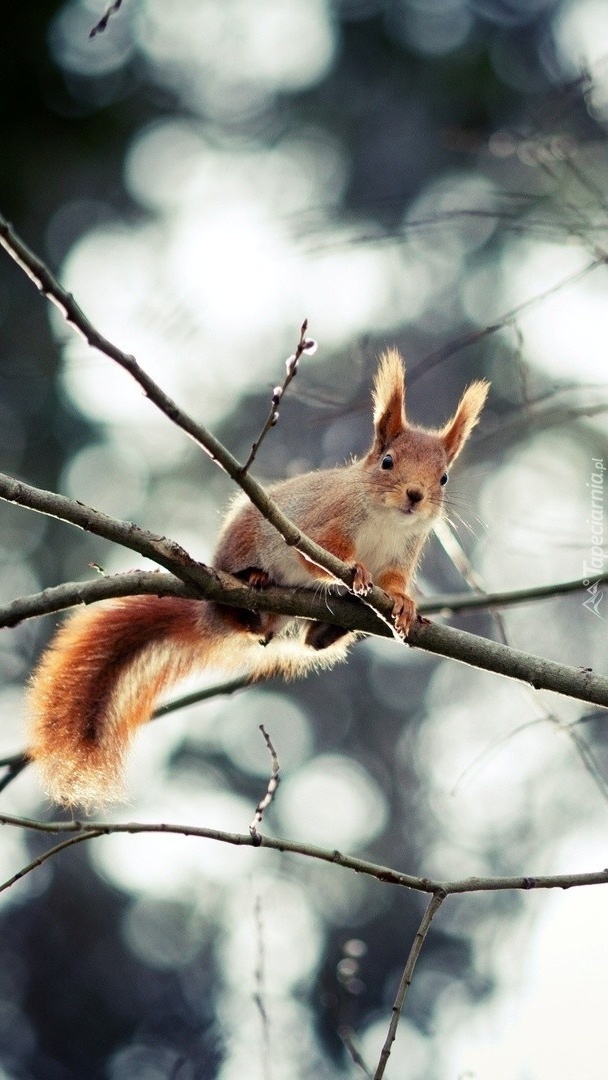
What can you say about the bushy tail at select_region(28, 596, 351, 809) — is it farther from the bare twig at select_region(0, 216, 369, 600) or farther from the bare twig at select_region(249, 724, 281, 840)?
the bare twig at select_region(0, 216, 369, 600)

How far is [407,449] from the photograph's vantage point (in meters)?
3.36

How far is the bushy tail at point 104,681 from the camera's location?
10.2 feet

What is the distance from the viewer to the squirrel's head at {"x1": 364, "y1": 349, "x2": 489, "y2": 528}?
321 centimetres

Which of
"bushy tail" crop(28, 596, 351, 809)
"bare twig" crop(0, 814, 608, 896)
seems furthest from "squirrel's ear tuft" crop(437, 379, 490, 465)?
"bare twig" crop(0, 814, 608, 896)

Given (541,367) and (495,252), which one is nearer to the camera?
(541,367)

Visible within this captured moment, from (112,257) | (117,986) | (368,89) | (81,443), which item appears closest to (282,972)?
(117,986)

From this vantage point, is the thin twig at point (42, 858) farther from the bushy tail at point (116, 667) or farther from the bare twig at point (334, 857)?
the bushy tail at point (116, 667)

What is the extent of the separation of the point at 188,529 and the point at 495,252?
3216mm

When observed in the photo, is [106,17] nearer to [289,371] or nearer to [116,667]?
[289,371]

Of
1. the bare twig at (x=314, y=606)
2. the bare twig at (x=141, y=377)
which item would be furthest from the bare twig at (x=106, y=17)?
the bare twig at (x=314, y=606)

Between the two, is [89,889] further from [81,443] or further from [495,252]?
[495,252]

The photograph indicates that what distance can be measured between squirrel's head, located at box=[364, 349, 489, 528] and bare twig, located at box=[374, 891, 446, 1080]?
130cm

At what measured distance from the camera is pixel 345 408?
3350 mm

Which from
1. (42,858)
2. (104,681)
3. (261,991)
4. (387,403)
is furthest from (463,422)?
(42,858)
